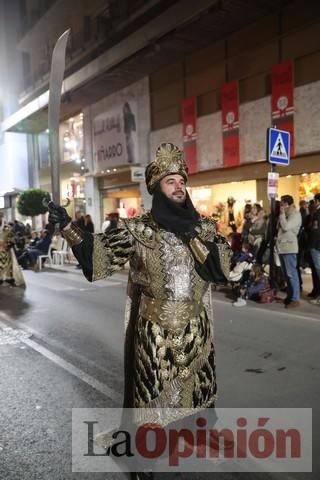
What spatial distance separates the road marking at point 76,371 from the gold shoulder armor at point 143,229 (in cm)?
207

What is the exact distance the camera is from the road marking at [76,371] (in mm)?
4215

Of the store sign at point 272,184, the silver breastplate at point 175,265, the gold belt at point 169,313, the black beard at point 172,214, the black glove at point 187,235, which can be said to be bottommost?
the gold belt at point 169,313

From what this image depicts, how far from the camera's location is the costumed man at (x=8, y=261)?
1105cm

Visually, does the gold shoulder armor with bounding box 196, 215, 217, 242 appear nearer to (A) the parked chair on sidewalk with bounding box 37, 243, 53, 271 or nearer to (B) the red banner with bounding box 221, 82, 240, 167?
(B) the red banner with bounding box 221, 82, 240, 167

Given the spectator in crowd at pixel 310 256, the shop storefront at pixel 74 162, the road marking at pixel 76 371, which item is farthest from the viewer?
the shop storefront at pixel 74 162

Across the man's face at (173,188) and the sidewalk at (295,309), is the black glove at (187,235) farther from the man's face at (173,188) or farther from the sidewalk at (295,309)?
the sidewalk at (295,309)

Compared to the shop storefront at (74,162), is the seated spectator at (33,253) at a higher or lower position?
lower

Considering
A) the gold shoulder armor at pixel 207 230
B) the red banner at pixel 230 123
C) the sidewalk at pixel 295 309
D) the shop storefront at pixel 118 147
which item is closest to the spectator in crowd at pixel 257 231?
the sidewalk at pixel 295 309

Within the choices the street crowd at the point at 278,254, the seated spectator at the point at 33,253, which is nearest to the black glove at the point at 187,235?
the street crowd at the point at 278,254

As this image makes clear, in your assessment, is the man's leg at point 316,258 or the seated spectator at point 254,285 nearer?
the man's leg at point 316,258

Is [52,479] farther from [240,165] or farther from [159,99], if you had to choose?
[159,99]

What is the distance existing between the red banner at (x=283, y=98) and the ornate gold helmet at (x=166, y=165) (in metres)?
10.3

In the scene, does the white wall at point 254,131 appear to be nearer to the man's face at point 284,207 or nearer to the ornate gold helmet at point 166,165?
the man's face at point 284,207

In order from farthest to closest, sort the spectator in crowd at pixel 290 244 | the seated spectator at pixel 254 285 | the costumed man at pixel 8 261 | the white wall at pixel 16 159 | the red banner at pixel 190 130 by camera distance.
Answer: the white wall at pixel 16 159, the red banner at pixel 190 130, the costumed man at pixel 8 261, the seated spectator at pixel 254 285, the spectator in crowd at pixel 290 244
